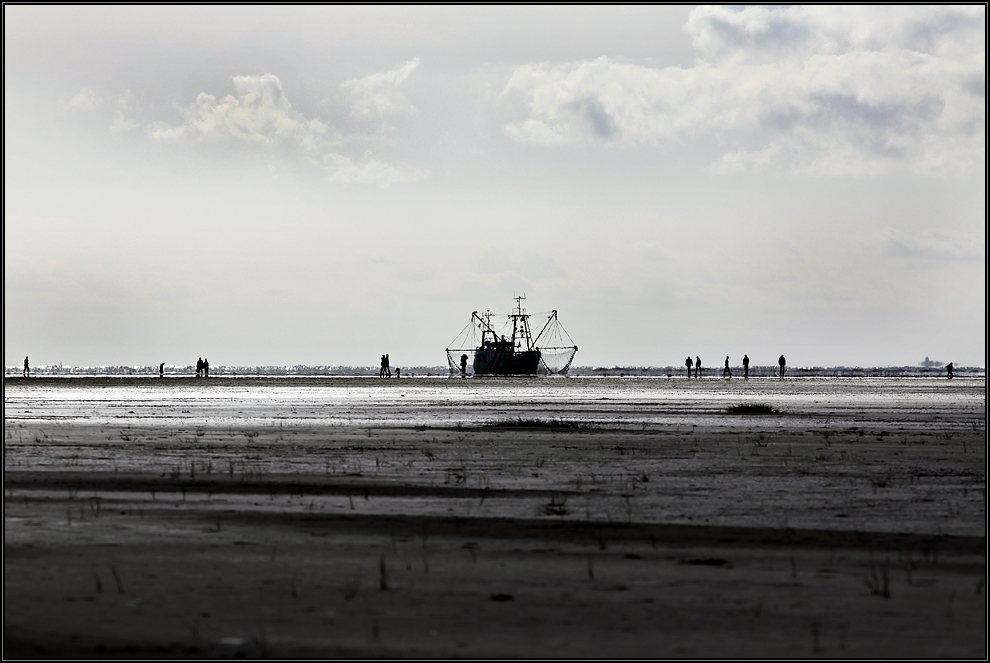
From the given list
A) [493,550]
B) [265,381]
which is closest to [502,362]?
[265,381]

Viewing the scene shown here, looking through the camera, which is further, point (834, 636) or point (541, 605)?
point (541, 605)

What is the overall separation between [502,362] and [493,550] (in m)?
132

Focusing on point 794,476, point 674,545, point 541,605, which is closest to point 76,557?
point 541,605

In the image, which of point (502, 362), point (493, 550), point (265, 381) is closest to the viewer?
point (493, 550)

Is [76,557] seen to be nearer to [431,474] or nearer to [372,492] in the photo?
[372,492]

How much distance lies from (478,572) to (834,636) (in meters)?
2.87

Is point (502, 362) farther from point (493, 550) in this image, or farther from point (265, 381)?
point (493, 550)

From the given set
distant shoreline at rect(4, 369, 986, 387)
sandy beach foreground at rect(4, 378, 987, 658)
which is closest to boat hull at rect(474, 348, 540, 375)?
distant shoreline at rect(4, 369, 986, 387)

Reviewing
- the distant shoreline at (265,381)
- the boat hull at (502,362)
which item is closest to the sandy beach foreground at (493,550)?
the distant shoreline at (265,381)

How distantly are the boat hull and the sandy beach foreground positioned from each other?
396 ft

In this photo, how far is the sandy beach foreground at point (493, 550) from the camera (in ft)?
22.2

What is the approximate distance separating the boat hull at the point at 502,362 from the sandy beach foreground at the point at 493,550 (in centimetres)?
12072

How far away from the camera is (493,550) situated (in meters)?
9.80

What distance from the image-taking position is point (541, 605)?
7590 mm
